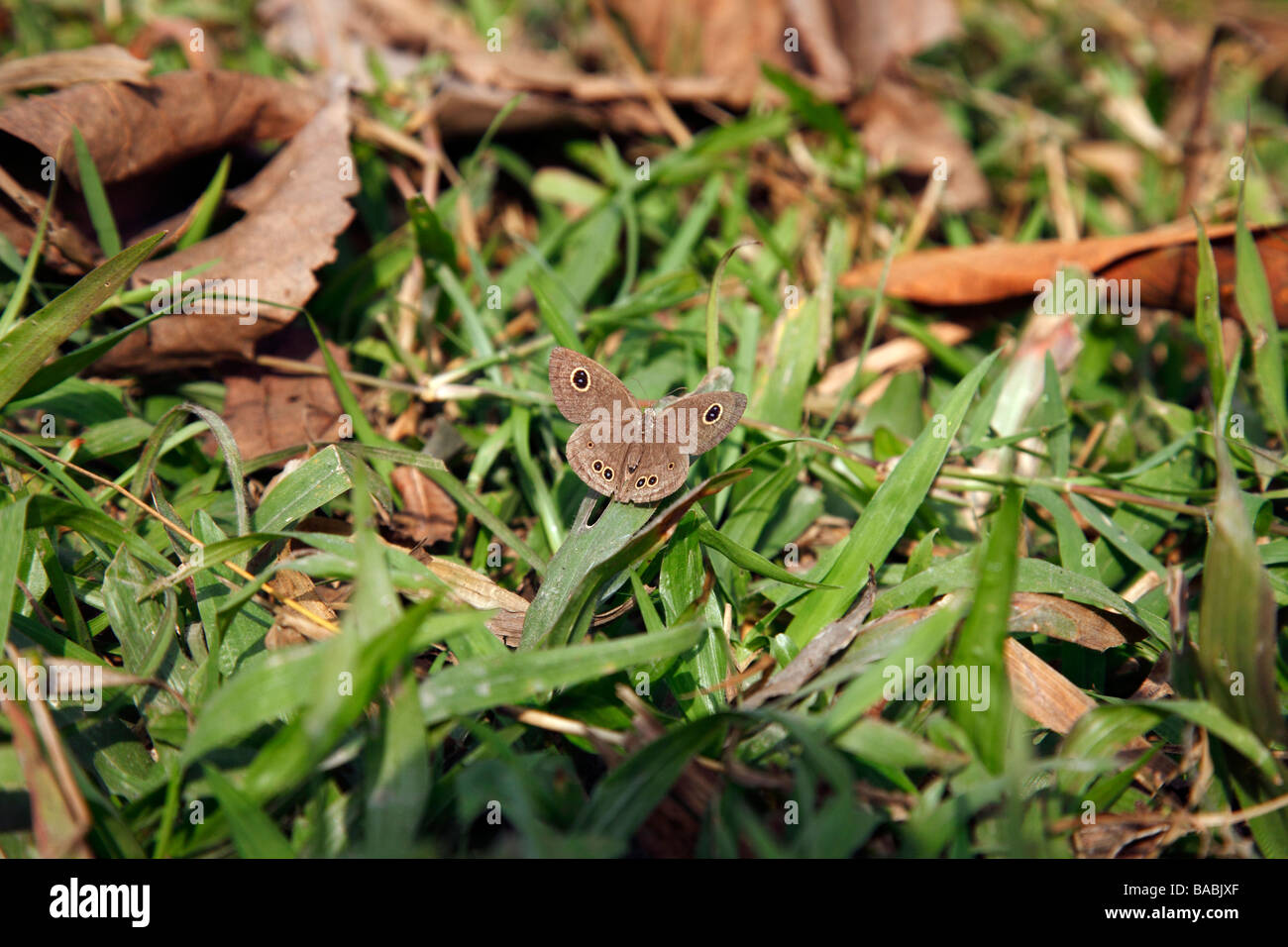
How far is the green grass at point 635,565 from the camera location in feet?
5.26

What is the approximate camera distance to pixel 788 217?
11.6 feet

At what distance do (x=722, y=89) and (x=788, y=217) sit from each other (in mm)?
725

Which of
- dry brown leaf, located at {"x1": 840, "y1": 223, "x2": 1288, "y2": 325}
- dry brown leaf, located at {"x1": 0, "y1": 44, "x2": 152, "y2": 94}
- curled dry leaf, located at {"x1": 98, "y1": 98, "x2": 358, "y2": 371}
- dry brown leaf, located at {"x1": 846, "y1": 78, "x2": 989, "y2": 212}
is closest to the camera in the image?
curled dry leaf, located at {"x1": 98, "y1": 98, "x2": 358, "y2": 371}

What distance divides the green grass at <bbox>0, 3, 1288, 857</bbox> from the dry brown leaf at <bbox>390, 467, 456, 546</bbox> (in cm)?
6

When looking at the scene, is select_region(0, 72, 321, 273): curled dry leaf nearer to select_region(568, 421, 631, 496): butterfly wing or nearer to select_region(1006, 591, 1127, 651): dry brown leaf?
select_region(568, 421, 631, 496): butterfly wing

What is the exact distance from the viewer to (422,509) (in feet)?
7.89

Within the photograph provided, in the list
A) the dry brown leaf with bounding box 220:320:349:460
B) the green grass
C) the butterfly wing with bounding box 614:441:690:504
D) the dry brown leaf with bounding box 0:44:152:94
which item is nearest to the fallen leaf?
the green grass

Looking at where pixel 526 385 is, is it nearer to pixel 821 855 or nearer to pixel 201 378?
pixel 201 378

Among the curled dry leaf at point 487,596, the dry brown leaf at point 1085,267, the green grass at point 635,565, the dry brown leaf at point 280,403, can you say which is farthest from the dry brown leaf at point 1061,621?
the dry brown leaf at point 280,403

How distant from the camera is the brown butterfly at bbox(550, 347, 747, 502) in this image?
1.95 metres

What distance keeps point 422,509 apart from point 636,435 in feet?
2.54

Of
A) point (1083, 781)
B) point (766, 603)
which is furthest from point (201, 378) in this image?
point (1083, 781)

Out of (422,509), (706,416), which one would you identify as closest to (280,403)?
(422,509)

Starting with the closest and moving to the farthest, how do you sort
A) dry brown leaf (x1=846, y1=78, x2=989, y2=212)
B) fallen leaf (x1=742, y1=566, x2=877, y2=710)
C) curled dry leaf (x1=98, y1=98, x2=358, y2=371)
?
fallen leaf (x1=742, y1=566, x2=877, y2=710), curled dry leaf (x1=98, y1=98, x2=358, y2=371), dry brown leaf (x1=846, y1=78, x2=989, y2=212)
